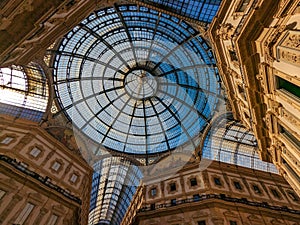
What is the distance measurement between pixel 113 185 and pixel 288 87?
4025 cm

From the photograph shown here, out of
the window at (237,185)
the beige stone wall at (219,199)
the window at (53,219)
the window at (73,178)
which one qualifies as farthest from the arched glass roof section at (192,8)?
the window at (53,219)

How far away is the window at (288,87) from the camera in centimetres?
1077

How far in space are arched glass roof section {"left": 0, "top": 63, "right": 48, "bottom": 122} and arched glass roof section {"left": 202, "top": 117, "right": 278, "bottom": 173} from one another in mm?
26182

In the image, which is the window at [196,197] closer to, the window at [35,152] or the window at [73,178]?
the window at [73,178]

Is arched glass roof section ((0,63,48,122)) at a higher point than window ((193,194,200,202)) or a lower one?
higher

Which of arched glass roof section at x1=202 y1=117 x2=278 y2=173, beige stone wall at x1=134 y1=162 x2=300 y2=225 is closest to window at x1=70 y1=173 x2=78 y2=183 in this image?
beige stone wall at x1=134 y1=162 x2=300 y2=225

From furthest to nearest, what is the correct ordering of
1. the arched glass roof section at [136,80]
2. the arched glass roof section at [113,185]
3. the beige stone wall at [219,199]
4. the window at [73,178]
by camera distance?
the arched glass roof section at [113,185] → the arched glass roof section at [136,80] → the window at [73,178] → the beige stone wall at [219,199]

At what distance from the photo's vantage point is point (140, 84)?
37.9 m

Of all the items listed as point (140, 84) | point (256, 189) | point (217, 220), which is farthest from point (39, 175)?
point (256, 189)

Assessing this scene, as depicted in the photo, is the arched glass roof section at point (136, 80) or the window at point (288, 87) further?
the arched glass roof section at point (136, 80)

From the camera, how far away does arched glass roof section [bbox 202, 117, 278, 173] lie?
33375 millimetres

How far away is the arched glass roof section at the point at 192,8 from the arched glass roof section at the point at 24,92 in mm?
17553

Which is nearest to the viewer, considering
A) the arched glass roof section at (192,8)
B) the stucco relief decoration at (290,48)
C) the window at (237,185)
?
the stucco relief decoration at (290,48)

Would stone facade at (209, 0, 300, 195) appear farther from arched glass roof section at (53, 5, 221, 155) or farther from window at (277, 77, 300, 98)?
arched glass roof section at (53, 5, 221, 155)
